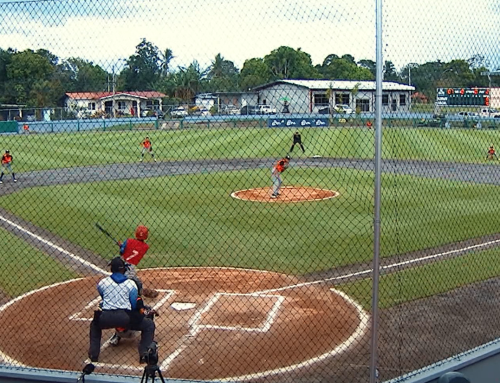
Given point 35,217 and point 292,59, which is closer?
point 292,59

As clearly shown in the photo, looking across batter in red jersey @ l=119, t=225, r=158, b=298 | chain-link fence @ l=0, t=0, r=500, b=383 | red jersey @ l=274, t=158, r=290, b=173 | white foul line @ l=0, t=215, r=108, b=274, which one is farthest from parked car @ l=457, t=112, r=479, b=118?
red jersey @ l=274, t=158, r=290, b=173

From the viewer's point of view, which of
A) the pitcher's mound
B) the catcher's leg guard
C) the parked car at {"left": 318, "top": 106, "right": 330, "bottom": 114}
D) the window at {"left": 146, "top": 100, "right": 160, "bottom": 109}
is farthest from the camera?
the pitcher's mound

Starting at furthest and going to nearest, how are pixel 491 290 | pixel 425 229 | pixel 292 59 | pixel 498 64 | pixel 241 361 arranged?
pixel 425 229, pixel 491 290, pixel 241 361, pixel 498 64, pixel 292 59

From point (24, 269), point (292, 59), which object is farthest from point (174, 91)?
point (24, 269)

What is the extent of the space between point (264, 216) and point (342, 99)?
12174 millimetres

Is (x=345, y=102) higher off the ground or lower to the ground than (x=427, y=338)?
higher

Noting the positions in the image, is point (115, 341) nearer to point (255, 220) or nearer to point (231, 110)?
point (231, 110)

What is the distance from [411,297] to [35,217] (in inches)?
472

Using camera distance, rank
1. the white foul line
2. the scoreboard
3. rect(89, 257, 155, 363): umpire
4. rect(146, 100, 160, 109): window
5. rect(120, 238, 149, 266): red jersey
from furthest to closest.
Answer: the white foul line → rect(120, 238, 149, 266): red jersey → rect(89, 257, 155, 363): umpire → the scoreboard → rect(146, 100, 160, 109): window

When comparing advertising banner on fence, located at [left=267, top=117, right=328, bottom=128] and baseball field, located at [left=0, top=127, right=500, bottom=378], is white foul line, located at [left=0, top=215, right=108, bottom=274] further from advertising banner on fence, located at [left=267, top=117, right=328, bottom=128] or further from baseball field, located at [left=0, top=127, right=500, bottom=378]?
advertising banner on fence, located at [left=267, top=117, right=328, bottom=128]

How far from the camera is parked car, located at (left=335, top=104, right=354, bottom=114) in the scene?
5875 millimetres

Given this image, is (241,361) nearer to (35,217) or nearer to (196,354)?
(196,354)

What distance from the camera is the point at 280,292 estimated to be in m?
11.0

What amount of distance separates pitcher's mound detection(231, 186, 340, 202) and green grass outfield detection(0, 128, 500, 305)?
60cm
